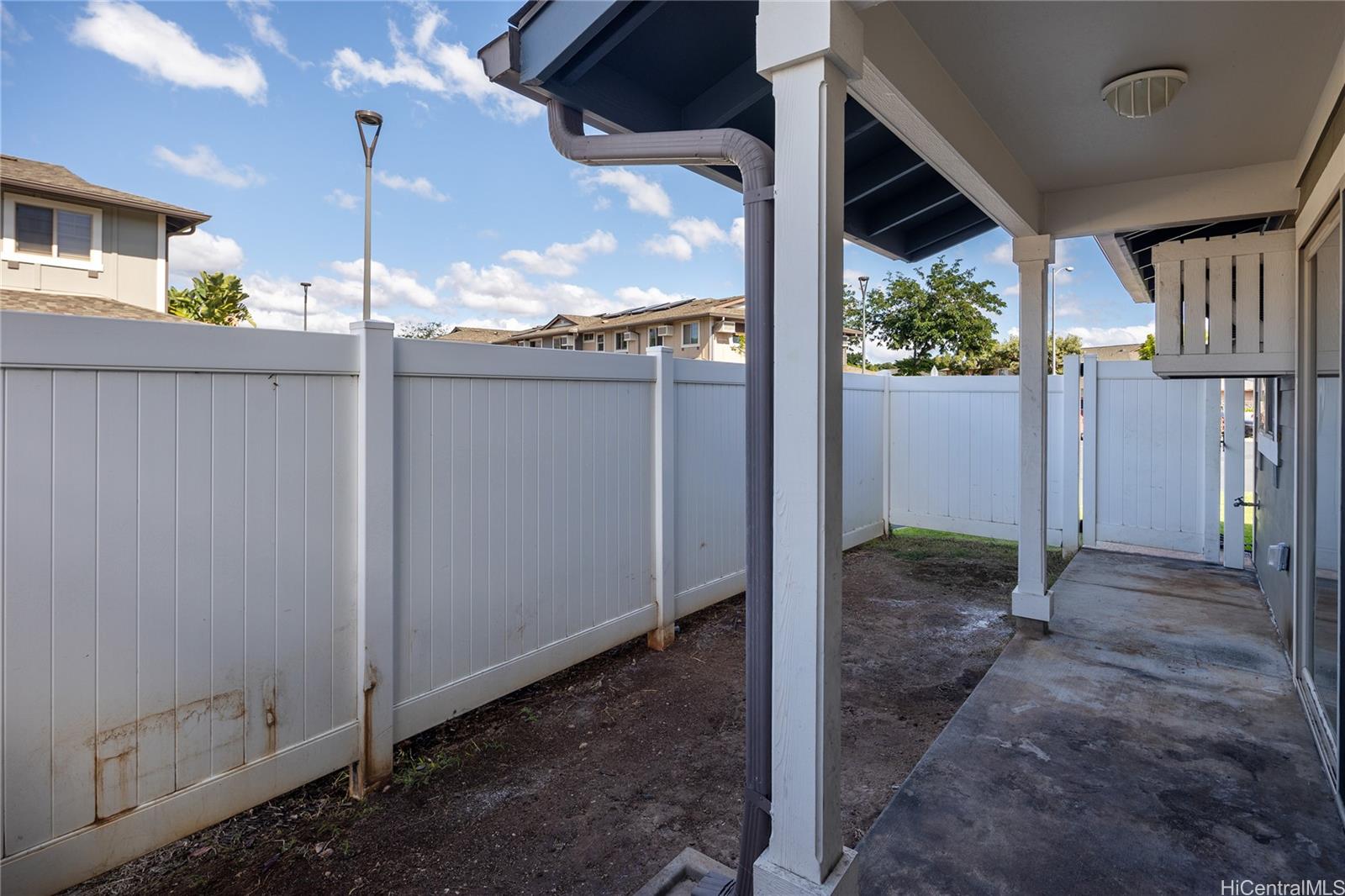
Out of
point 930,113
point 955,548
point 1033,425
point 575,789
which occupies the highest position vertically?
point 930,113

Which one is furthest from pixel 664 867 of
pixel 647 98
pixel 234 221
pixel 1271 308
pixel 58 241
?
pixel 234 221

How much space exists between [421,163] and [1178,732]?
2745 centimetres

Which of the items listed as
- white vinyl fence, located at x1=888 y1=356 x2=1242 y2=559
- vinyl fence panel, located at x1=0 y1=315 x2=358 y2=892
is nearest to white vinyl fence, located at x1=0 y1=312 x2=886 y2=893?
vinyl fence panel, located at x1=0 y1=315 x2=358 y2=892

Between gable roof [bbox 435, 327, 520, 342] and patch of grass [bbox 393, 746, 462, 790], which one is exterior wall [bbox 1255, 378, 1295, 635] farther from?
gable roof [bbox 435, 327, 520, 342]

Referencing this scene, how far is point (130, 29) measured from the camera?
757 cm

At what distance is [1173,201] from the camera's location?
3477mm

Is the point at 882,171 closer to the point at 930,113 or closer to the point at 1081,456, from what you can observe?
the point at 930,113

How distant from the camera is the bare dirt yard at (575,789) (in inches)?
76.5

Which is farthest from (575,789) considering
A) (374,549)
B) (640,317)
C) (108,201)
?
(640,317)

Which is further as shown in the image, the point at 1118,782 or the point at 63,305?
the point at 63,305

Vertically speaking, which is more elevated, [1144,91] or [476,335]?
[476,335]

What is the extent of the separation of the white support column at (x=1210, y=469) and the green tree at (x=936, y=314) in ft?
35.6

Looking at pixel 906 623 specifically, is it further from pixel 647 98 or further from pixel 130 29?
pixel 130 29

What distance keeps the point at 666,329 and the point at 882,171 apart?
19950 mm
